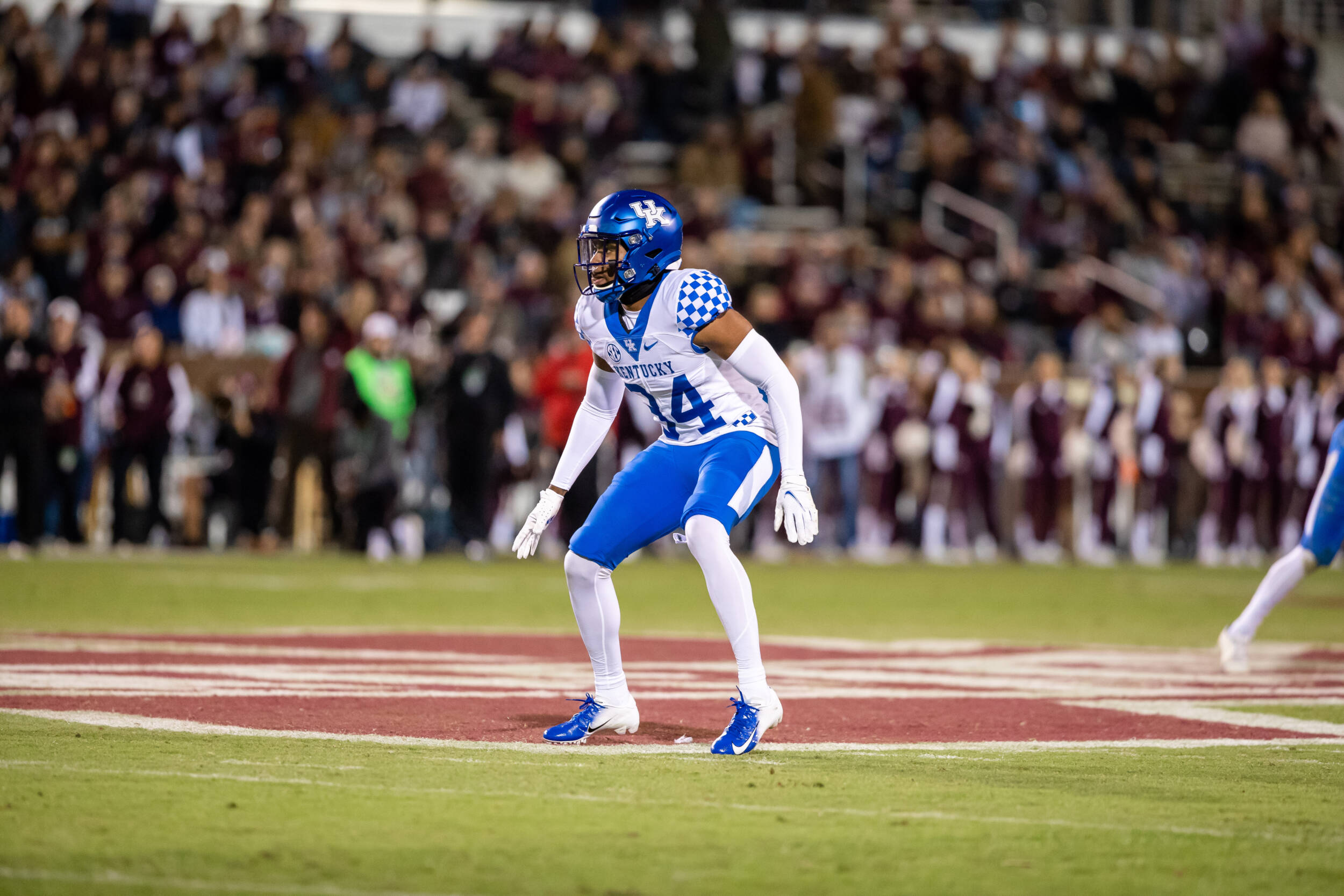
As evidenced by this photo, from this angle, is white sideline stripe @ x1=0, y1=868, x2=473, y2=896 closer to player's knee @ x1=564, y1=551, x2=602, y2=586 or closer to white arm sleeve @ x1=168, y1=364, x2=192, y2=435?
player's knee @ x1=564, y1=551, x2=602, y2=586

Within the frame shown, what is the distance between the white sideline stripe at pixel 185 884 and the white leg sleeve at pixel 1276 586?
265 inches

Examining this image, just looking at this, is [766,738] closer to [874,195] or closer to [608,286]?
[608,286]

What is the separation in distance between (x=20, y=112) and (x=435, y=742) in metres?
16.2

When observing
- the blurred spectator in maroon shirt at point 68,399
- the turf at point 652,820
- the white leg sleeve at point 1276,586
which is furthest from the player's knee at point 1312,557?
the blurred spectator in maroon shirt at point 68,399

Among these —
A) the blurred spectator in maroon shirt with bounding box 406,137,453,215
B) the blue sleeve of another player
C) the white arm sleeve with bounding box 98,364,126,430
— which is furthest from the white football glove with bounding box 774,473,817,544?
the blurred spectator in maroon shirt with bounding box 406,137,453,215

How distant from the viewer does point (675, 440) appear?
7.37m

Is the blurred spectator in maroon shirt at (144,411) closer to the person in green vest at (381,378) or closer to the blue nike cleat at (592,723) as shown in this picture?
the person in green vest at (381,378)

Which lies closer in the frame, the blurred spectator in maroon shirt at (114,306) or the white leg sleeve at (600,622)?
the white leg sleeve at (600,622)

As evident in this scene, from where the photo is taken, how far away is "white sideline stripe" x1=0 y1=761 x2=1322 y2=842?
5.40 m

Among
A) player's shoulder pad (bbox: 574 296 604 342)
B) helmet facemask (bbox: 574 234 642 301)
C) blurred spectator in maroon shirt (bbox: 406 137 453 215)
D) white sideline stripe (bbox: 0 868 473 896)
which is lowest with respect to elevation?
white sideline stripe (bbox: 0 868 473 896)

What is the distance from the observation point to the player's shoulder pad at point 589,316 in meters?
7.38

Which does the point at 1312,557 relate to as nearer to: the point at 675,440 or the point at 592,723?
the point at 675,440

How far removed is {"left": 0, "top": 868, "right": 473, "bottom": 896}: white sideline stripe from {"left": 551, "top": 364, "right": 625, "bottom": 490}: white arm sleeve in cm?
324

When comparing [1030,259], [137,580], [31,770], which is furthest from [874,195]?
[31,770]
